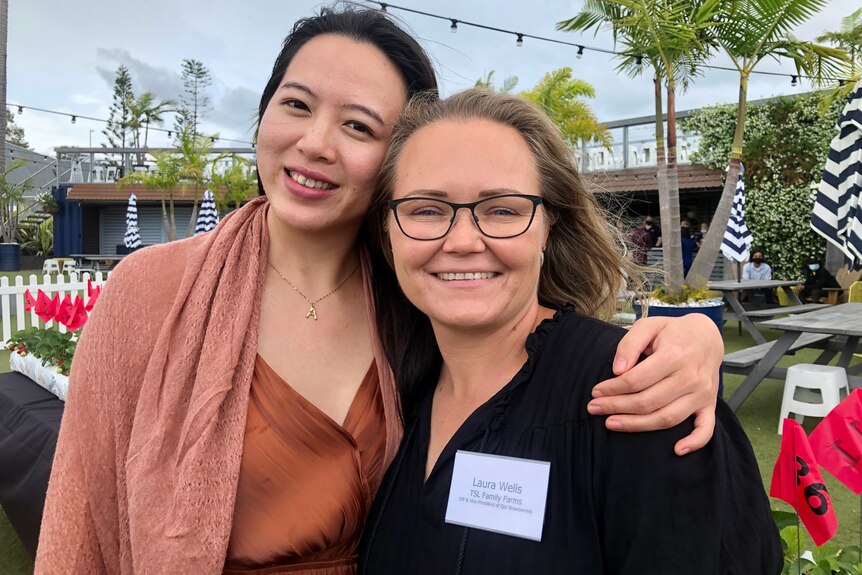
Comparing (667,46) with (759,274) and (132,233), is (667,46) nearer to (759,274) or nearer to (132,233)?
(759,274)

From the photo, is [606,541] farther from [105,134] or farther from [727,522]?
[105,134]

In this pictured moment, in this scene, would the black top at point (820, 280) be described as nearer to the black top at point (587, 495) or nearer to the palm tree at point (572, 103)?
the palm tree at point (572, 103)

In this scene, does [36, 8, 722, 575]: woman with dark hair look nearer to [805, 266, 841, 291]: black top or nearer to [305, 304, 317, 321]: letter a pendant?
[305, 304, 317, 321]: letter a pendant

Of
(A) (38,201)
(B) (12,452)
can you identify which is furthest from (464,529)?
(A) (38,201)

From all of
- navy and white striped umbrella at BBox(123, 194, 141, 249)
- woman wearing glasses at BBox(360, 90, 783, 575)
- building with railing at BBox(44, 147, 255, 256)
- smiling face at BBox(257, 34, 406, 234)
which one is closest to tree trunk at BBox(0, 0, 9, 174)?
navy and white striped umbrella at BBox(123, 194, 141, 249)

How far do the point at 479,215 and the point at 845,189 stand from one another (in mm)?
4947

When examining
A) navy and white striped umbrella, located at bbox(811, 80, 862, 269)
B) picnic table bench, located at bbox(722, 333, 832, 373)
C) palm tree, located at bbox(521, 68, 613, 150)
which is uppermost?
Answer: palm tree, located at bbox(521, 68, 613, 150)

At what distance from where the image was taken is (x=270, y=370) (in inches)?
59.8

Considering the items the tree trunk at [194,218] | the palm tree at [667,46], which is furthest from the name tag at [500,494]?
the tree trunk at [194,218]

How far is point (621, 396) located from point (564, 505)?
23cm

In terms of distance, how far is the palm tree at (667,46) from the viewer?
667 centimetres

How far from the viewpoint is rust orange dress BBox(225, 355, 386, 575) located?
1.39 meters

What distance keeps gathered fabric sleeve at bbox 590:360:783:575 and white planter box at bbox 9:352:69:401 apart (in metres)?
3.18

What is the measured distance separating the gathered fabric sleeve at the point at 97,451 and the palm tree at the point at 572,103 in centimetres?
1439
